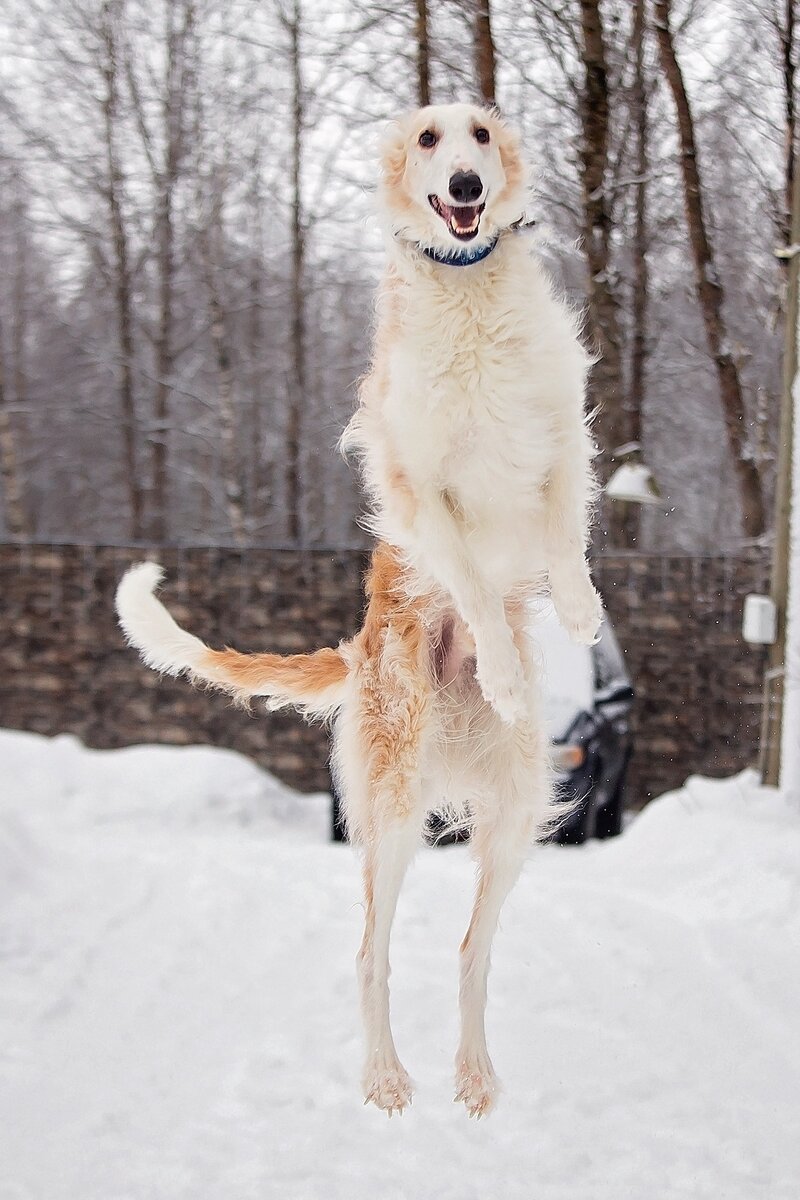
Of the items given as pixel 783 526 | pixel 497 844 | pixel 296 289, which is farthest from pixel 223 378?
pixel 497 844

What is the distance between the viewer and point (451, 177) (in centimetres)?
190

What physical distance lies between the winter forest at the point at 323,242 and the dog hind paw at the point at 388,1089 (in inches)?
53.8

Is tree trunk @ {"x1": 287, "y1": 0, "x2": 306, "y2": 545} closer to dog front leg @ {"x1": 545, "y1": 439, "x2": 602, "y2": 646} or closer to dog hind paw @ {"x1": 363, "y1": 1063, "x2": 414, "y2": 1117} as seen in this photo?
dog front leg @ {"x1": 545, "y1": 439, "x2": 602, "y2": 646}

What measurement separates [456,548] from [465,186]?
632 millimetres

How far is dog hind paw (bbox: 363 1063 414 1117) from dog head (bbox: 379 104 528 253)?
1615 millimetres

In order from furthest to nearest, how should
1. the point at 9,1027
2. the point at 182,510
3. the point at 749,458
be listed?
the point at 182,510 → the point at 749,458 → the point at 9,1027

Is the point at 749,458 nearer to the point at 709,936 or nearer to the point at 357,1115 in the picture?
the point at 709,936

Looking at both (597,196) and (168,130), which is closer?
(597,196)

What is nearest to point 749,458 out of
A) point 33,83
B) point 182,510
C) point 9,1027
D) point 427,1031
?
point 427,1031

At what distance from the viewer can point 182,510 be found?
25.1 meters

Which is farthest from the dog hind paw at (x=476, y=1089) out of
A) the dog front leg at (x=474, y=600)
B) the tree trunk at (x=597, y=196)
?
the tree trunk at (x=597, y=196)

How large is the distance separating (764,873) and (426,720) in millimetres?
2559

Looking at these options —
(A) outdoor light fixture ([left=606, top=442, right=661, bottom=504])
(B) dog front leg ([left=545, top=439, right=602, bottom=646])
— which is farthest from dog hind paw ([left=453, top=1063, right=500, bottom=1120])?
(A) outdoor light fixture ([left=606, top=442, right=661, bottom=504])

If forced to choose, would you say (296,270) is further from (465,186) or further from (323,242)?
Result: (465,186)
